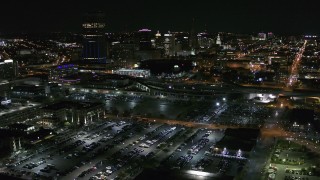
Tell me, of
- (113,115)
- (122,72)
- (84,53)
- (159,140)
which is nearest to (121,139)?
A: (159,140)

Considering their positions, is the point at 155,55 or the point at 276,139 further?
the point at 155,55

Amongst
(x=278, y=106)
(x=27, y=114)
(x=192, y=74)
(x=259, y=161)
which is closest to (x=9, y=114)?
(x=27, y=114)

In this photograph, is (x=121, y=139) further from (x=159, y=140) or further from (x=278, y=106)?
(x=278, y=106)

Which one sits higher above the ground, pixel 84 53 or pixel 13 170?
pixel 84 53

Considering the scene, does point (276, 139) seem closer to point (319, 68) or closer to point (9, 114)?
point (9, 114)

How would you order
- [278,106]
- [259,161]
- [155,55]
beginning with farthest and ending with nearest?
[155,55] → [278,106] → [259,161]

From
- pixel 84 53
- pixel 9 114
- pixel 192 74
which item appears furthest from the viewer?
pixel 84 53
